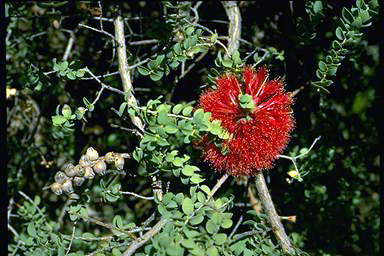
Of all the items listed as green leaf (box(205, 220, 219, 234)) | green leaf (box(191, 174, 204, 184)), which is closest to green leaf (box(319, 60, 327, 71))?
green leaf (box(191, 174, 204, 184))

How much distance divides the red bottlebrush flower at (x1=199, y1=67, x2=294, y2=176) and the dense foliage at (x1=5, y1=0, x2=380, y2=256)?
46 millimetres

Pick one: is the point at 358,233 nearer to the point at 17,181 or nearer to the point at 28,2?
the point at 17,181

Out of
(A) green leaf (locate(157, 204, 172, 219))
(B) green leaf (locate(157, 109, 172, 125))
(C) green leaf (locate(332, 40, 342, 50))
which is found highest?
(C) green leaf (locate(332, 40, 342, 50))

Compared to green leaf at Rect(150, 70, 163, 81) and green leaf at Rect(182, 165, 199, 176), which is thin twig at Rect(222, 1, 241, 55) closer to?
green leaf at Rect(150, 70, 163, 81)

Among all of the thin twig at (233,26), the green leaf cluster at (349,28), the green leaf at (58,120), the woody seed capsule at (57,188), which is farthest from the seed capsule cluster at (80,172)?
the green leaf cluster at (349,28)

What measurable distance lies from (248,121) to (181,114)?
0.25m

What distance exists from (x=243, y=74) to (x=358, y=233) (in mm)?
1128

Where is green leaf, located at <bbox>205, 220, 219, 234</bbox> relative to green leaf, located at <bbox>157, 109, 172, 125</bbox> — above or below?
below

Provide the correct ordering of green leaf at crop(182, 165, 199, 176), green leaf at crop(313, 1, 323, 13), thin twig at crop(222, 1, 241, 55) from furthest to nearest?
thin twig at crop(222, 1, 241, 55) < green leaf at crop(313, 1, 323, 13) < green leaf at crop(182, 165, 199, 176)

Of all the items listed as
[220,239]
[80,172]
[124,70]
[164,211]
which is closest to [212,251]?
[220,239]

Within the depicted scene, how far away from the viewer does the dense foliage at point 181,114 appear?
1406 mm

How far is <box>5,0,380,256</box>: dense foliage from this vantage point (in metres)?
1.41

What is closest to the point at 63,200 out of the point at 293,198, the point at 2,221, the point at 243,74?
the point at 2,221

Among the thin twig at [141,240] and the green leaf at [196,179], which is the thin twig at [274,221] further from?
the thin twig at [141,240]
